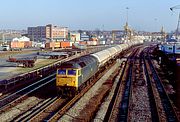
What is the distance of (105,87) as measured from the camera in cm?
2977

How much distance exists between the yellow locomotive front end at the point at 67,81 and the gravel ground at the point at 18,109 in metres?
2.08

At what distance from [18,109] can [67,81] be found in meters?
4.92

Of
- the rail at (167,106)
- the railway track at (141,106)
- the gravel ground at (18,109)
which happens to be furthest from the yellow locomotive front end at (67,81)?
the rail at (167,106)

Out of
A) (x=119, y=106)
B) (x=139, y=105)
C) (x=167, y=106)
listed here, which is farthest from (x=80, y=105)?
(x=167, y=106)

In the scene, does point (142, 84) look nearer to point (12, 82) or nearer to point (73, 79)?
point (73, 79)

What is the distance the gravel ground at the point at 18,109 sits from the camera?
1859cm

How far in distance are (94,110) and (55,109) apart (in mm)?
2649

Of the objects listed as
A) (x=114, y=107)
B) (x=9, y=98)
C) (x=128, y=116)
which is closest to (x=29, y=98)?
(x=9, y=98)

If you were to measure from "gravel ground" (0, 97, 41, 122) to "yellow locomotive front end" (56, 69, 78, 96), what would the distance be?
6.83 feet

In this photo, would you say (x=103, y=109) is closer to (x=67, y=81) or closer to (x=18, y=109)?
(x=67, y=81)

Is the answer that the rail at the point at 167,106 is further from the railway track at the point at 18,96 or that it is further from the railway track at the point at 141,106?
the railway track at the point at 18,96

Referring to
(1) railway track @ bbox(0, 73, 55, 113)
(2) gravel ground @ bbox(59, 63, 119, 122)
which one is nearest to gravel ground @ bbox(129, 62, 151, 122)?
(2) gravel ground @ bbox(59, 63, 119, 122)

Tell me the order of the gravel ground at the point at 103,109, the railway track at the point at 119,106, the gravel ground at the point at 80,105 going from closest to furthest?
the gravel ground at the point at 103,109
the gravel ground at the point at 80,105
the railway track at the point at 119,106

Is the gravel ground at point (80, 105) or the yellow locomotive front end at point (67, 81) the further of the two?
the yellow locomotive front end at point (67, 81)
